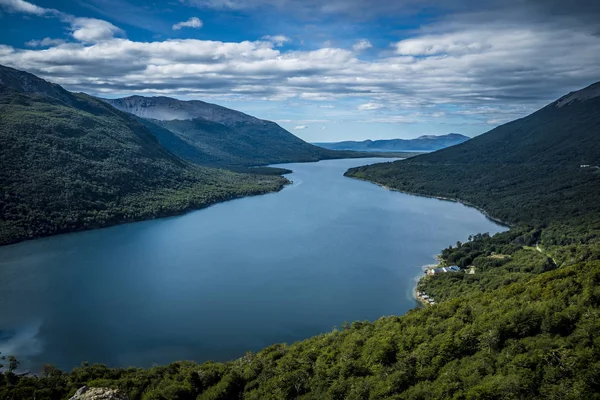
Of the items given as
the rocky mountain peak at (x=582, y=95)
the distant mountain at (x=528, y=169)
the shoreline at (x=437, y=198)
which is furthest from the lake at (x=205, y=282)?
the rocky mountain peak at (x=582, y=95)

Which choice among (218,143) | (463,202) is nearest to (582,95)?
(463,202)

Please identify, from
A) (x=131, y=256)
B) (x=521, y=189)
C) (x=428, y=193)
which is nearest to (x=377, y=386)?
(x=131, y=256)

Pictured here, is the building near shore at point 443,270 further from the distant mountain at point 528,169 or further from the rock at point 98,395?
the rock at point 98,395

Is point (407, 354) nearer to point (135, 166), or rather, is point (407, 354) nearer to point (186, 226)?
point (186, 226)

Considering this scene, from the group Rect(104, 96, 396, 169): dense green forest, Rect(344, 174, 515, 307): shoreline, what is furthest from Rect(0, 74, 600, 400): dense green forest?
Rect(104, 96, 396, 169): dense green forest

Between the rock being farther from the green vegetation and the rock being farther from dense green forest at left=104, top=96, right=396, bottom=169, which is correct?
dense green forest at left=104, top=96, right=396, bottom=169

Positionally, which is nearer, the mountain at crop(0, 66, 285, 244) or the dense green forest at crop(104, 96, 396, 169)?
the mountain at crop(0, 66, 285, 244)
